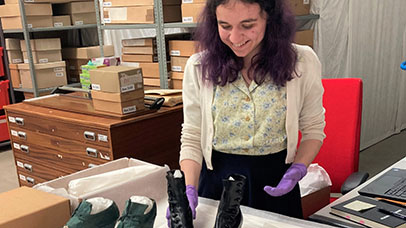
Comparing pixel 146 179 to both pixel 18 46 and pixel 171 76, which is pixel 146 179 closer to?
pixel 171 76

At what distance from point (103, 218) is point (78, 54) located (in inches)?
136

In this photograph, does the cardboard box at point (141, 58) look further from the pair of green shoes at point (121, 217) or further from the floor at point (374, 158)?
the pair of green shoes at point (121, 217)

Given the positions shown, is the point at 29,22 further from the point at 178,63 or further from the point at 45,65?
the point at 178,63

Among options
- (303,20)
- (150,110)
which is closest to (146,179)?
(150,110)

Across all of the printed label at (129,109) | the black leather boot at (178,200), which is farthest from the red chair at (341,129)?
the printed label at (129,109)

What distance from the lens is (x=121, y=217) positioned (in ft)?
3.06

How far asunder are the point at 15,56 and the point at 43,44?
0.42 meters

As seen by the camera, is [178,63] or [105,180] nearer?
[105,180]

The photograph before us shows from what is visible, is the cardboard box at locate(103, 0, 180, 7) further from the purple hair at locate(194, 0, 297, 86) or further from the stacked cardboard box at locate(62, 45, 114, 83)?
the purple hair at locate(194, 0, 297, 86)

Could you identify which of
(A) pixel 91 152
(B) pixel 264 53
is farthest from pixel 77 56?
(B) pixel 264 53

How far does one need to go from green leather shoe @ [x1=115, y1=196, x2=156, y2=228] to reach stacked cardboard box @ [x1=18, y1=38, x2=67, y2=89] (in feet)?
11.1

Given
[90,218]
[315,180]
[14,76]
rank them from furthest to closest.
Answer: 1. [14,76]
2. [315,180]
3. [90,218]

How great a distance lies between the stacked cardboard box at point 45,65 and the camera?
3.96 meters

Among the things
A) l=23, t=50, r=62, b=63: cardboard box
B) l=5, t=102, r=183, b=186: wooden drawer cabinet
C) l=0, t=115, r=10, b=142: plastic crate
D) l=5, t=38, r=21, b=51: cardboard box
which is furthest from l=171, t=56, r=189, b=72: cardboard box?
l=0, t=115, r=10, b=142: plastic crate
